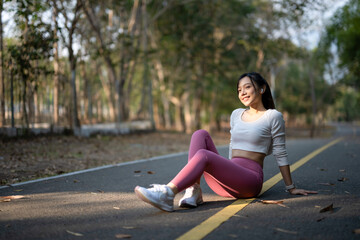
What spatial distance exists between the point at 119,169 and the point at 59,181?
160 cm

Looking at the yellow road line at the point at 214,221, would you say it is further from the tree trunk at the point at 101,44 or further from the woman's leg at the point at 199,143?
the tree trunk at the point at 101,44

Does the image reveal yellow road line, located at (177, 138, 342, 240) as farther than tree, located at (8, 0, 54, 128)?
No

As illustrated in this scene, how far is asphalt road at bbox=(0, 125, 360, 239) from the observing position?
3096mm

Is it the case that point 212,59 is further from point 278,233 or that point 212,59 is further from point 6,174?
point 278,233

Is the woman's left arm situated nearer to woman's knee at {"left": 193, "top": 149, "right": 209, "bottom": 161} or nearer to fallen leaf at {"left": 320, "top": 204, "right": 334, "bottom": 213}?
fallen leaf at {"left": 320, "top": 204, "right": 334, "bottom": 213}

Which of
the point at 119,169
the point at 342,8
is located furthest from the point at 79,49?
the point at 342,8

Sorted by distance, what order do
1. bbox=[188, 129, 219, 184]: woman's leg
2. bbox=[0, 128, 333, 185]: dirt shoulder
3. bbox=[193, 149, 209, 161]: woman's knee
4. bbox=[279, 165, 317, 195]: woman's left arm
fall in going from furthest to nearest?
bbox=[0, 128, 333, 185]: dirt shoulder < bbox=[279, 165, 317, 195]: woman's left arm < bbox=[188, 129, 219, 184]: woman's leg < bbox=[193, 149, 209, 161]: woman's knee

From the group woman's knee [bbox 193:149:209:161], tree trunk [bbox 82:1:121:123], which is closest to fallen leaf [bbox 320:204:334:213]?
woman's knee [bbox 193:149:209:161]

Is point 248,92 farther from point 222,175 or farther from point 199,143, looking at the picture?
point 222,175

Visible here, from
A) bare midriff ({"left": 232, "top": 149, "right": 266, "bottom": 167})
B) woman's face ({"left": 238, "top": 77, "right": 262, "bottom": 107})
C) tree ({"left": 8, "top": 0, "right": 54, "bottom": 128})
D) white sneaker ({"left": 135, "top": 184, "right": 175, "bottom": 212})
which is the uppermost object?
tree ({"left": 8, "top": 0, "right": 54, "bottom": 128})

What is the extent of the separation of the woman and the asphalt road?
0.18 metres

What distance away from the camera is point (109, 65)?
17.1 meters

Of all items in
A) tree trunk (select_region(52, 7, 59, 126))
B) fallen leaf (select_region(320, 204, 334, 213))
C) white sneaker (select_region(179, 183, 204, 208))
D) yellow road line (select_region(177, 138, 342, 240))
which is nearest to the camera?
yellow road line (select_region(177, 138, 342, 240))

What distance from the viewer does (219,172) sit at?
395 cm
